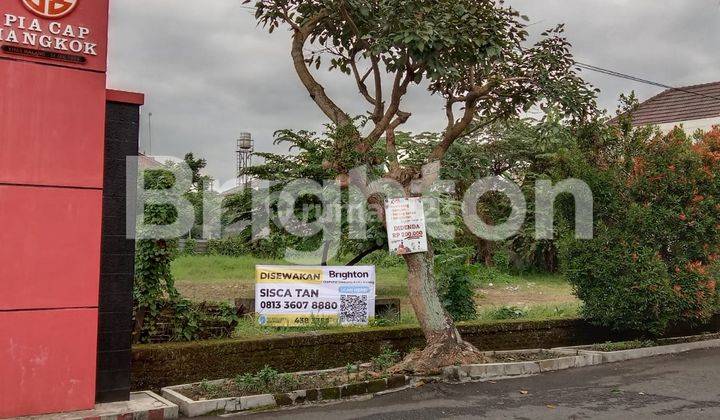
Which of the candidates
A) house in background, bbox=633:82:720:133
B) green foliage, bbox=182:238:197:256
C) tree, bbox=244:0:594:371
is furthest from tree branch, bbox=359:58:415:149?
house in background, bbox=633:82:720:133

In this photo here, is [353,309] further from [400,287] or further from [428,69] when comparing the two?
[400,287]

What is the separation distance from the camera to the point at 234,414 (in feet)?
24.7

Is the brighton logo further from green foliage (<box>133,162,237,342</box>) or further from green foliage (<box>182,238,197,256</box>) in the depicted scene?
green foliage (<box>182,238,197,256</box>)

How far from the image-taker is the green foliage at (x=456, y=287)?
12727mm

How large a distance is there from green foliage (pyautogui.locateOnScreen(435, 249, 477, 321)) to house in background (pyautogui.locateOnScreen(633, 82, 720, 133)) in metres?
14.2

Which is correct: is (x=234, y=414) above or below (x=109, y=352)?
below

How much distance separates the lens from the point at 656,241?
11.8m

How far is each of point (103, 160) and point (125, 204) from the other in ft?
1.88

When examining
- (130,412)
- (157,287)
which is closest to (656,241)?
(157,287)

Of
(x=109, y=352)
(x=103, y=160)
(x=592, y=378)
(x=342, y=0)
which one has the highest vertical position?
(x=342, y=0)

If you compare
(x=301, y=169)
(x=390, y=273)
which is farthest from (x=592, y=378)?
(x=390, y=273)

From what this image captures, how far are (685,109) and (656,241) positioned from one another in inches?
646

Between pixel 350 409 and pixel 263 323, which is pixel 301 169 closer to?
pixel 263 323

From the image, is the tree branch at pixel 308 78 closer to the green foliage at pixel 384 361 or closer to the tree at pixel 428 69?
the tree at pixel 428 69
